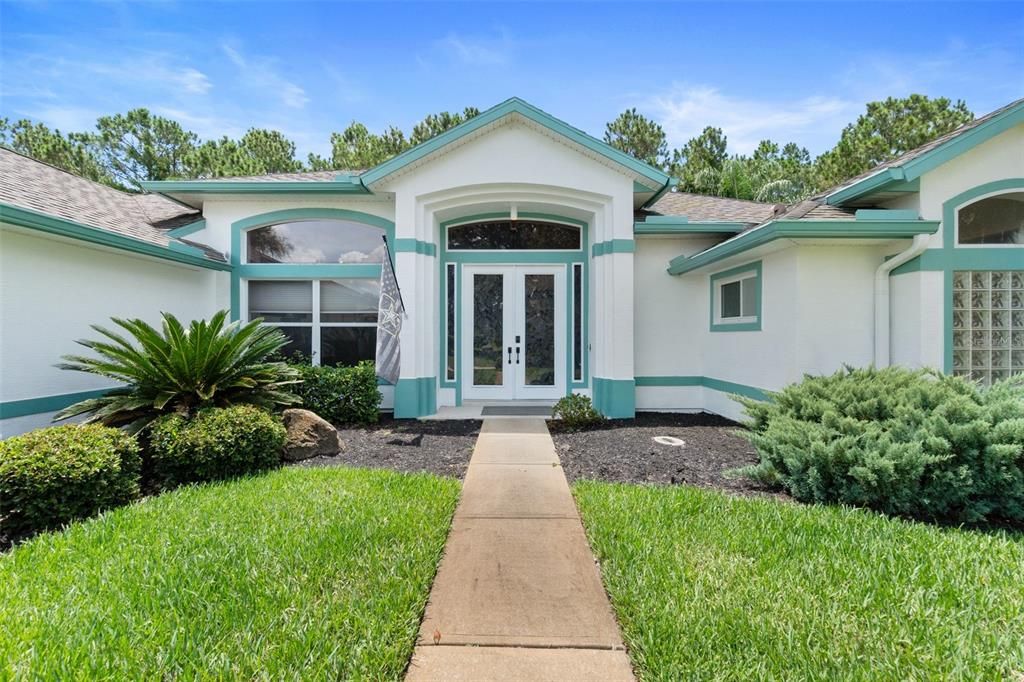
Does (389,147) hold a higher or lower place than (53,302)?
higher

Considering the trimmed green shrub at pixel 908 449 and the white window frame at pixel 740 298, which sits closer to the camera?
the trimmed green shrub at pixel 908 449

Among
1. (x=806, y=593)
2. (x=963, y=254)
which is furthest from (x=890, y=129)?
(x=806, y=593)

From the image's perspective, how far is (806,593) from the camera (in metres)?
2.97

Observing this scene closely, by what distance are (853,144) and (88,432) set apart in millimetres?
32023

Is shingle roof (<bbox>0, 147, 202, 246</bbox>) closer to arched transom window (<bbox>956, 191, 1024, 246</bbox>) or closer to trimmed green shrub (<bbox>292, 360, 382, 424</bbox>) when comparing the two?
trimmed green shrub (<bbox>292, 360, 382, 424</bbox>)

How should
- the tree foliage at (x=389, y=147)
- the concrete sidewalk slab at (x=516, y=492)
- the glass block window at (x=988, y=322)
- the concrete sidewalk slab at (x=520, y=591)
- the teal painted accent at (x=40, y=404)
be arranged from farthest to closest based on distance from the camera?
the tree foliage at (x=389, y=147)
the glass block window at (x=988, y=322)
the teal painted accent at (x=40, y=404)
the concrete sidewalk slab at (x=516, y=492)
the concrete sidewalk slab at (x=520, y=591)

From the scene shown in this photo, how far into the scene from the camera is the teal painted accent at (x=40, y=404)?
607 centimetres

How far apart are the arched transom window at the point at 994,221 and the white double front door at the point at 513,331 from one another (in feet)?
22.0

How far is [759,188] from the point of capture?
21031mm

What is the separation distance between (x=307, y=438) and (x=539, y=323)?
18.3 feet

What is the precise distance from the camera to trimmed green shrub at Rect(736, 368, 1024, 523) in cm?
425

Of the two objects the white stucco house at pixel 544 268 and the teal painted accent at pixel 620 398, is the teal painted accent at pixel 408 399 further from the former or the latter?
the teal painted accent at pixel 620 398

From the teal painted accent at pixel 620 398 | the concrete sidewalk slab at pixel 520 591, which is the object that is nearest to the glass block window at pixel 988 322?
the teal painted accent at pixel 620 398

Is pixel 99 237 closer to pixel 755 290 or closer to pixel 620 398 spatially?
pixel 620 398
